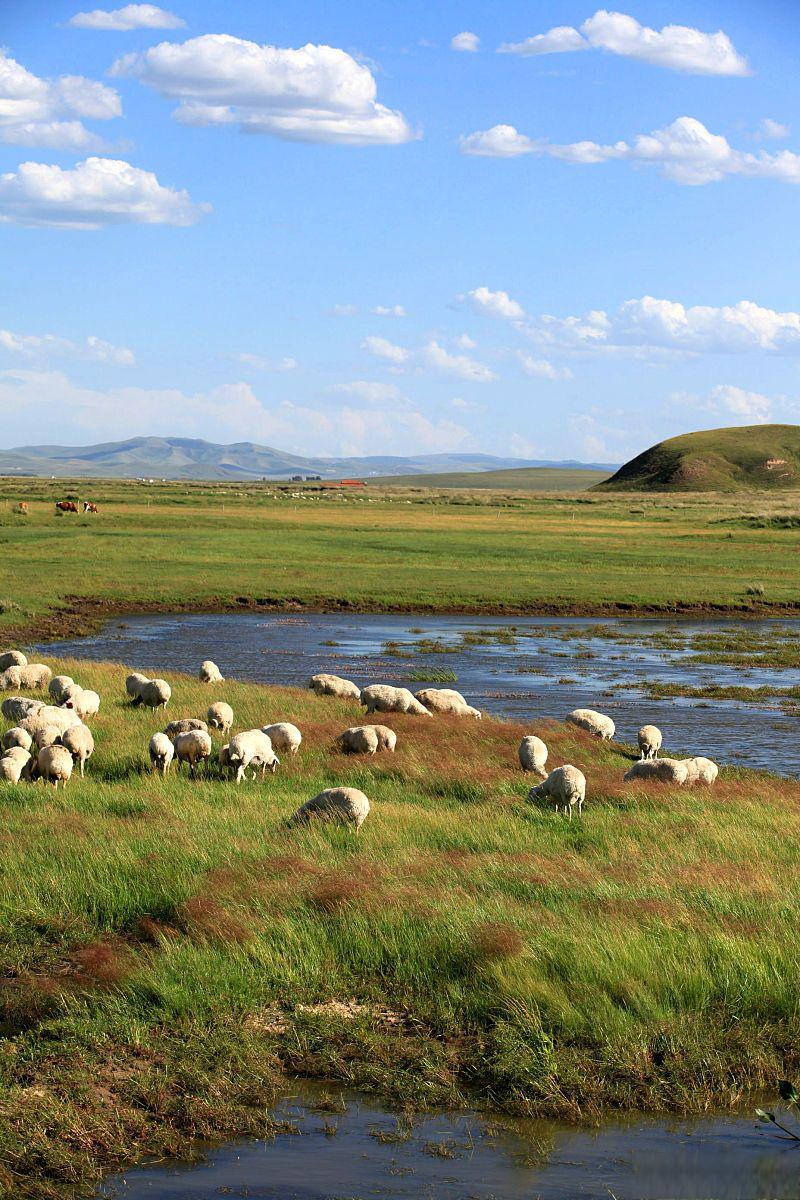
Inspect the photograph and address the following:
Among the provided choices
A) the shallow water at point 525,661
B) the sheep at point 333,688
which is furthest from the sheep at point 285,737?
the shallow water at point 525,661

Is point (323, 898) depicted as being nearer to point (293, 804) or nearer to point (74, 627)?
point (293, 804)

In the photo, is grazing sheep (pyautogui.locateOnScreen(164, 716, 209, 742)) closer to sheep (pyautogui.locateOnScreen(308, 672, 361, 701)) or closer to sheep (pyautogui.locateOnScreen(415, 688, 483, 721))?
sheep (pyautogui.locateOnScreen(415, 688, 483, 721))

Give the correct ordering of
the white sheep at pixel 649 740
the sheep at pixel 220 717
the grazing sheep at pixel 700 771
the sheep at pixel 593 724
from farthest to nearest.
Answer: the sheep at pixel 593 724 → the white sheep at pixel 649 740 → the sheep at pixel 220 717 → the grazing sheep at pixel 700 771

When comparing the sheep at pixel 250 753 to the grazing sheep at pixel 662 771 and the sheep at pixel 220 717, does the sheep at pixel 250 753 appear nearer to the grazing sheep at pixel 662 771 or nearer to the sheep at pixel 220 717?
the sheep at pixel 220 717

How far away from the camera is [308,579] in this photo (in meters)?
53.8

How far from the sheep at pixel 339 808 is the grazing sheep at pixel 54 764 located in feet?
13.2

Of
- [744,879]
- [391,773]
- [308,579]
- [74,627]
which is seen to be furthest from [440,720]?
[308,579]

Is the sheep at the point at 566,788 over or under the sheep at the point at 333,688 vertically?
over

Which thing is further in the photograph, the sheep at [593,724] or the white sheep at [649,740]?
the sheep at [593,724]

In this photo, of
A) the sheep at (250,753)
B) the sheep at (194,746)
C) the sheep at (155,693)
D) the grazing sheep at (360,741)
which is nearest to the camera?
the sheep at (250,753)

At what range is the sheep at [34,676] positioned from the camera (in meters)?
26.4

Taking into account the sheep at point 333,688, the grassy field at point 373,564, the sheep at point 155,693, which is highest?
the grassy field at point 373,564

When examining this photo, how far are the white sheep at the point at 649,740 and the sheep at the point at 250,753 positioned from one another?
23.6 ft

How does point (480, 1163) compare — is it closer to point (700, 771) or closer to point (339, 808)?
point (339, 808)
